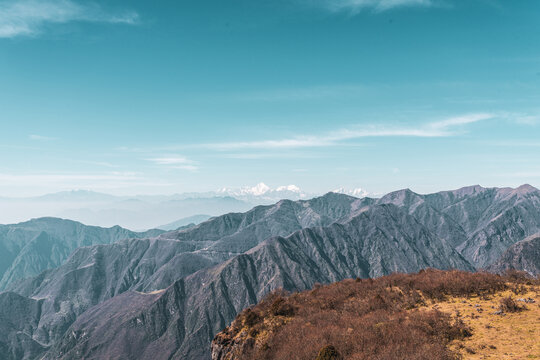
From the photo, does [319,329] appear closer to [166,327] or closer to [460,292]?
[460,292]

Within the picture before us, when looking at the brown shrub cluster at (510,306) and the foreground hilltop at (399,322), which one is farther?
the brown shrub cluster at (510,306)

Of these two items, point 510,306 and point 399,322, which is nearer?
point 510,306

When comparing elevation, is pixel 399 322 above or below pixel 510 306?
below

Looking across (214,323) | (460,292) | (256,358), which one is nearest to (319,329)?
(256,358)

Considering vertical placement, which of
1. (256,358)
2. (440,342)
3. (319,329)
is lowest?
(256,358)

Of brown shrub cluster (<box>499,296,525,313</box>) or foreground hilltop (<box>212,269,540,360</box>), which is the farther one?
brown shrub cluster (<box>499,296,525,313</box>)

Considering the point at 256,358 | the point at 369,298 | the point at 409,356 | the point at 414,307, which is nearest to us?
the point at 409,356

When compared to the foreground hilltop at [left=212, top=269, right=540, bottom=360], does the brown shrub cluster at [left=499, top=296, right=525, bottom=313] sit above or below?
above

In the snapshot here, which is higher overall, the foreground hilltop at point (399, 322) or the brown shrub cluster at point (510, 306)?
the brown shrub cluster at point (510, 306)
